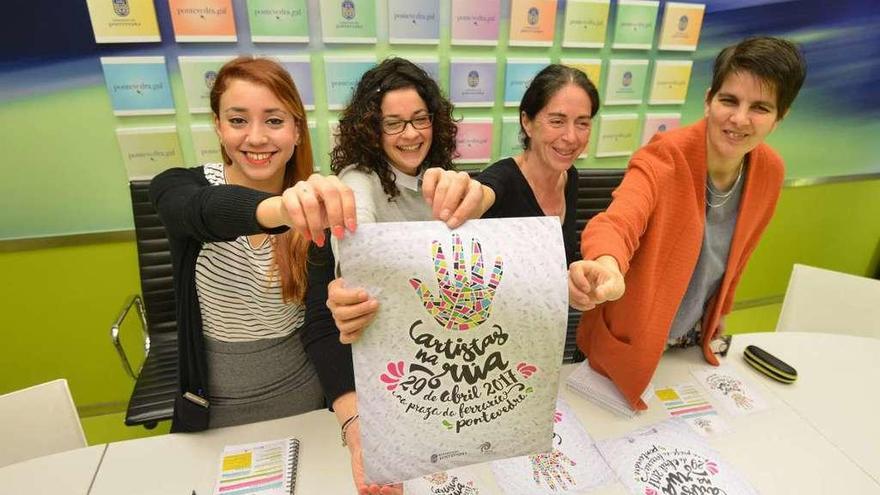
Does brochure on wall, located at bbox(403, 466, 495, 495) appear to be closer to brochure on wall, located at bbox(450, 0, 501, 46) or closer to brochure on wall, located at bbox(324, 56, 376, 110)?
brochure on wall, located at bbox(324, 56, 376, 110)

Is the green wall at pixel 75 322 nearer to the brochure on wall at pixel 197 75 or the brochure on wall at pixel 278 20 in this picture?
the brochure on wall at pixel 197 75

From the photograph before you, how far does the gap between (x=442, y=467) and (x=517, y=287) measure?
0.31m

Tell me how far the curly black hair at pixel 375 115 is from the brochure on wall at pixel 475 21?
2.37 ft

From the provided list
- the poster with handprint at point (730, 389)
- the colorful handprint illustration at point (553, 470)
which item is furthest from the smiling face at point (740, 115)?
the colorful handprint illustration at point (553, 470)

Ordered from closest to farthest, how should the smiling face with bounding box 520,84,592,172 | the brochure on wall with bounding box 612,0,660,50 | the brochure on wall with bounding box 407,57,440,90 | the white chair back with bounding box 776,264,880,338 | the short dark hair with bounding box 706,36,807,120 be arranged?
the short dark hair with bounding box 706,36,807,120 → the smiling face with bounding box 520,84,592,172 → the white chair back with bounding box 776,264,880,338 → the brochure on wall with bounding box 407,57,440,90 → the brochure on wall with bounding box 612,0,660,50

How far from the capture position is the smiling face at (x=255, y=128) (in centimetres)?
109

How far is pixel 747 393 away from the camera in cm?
125

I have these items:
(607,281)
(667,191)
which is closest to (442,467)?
(607,281)

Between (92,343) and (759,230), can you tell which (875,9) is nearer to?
(759,230)

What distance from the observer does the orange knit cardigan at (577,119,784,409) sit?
3.66 feet

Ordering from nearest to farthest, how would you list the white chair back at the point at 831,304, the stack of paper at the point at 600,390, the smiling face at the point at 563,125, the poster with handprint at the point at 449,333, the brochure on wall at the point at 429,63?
the poster with handprint at the point at 449,333 < the stack of paper at the point at 600,390 < the smiling face at the point at 563,125 < the white chair back at the point at 831,304 < the brochure on wall at the point at 429,63

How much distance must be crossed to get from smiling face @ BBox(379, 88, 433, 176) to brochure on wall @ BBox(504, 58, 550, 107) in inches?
35.1

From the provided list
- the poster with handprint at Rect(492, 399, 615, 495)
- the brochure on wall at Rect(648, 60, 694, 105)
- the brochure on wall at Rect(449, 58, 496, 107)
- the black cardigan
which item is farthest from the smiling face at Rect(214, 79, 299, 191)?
the brochure on wall at Rect(648, 60, 694, 105)

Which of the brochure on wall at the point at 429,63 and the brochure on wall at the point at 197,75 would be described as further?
the brochure on wall at the point at 429,63
